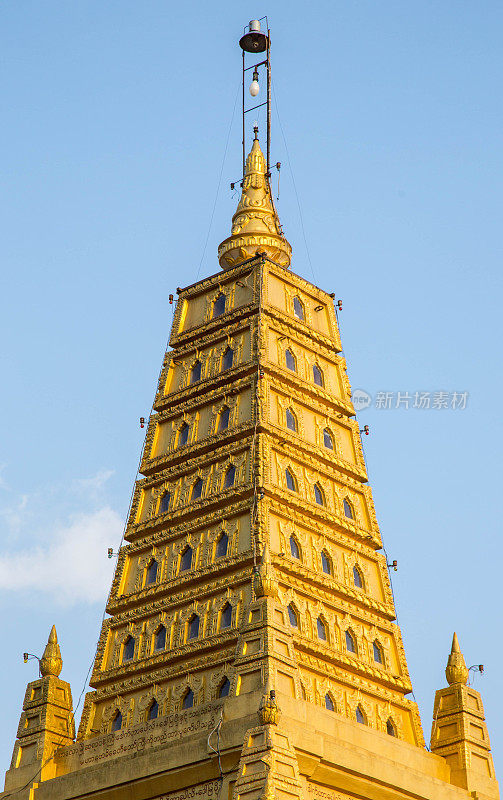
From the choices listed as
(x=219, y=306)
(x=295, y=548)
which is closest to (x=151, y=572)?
(x=295, y=548)

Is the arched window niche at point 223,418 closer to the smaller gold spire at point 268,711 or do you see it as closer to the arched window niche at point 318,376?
the arched window niche at point 318,376

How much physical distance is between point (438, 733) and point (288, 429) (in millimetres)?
10446

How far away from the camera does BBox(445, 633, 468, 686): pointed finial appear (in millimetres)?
42094

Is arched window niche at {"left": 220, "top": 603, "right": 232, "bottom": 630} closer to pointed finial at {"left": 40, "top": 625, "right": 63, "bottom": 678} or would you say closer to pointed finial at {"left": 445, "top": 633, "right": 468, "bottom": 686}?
pointed finial at {"left": 40, "top": 625, "right": 63, "bottom": 678}

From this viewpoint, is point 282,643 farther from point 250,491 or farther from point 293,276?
point 293,276

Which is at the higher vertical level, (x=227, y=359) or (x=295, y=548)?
(x=227, y=359)

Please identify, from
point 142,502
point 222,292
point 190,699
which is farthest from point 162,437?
point 190,699

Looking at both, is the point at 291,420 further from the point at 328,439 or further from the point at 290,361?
the point at 290,361

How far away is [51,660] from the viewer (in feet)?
136

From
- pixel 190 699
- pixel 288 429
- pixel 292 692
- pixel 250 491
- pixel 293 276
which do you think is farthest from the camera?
pixel 293 276

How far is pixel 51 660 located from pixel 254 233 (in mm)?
17528

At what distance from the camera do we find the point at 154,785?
36.3 metres

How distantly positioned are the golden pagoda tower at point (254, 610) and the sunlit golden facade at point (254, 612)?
2.4 inches

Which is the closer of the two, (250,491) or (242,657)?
(242,657)
